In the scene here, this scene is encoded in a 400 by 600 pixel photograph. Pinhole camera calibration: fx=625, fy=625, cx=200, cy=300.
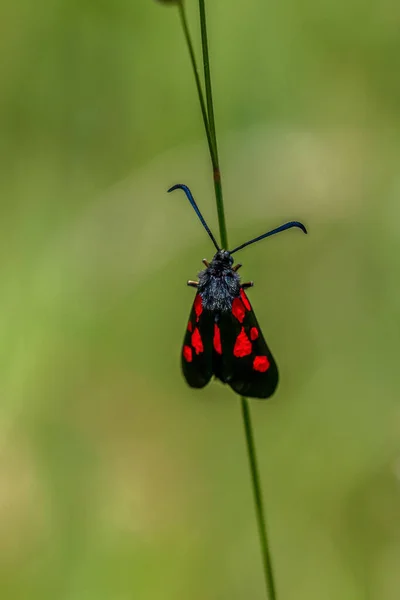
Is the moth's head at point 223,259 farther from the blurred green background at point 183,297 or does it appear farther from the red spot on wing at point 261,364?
the blurred green background at point 183,297

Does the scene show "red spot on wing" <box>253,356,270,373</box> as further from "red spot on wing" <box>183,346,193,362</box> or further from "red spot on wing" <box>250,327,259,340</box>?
"red spot on wing" <box>183,346,193,362</box>

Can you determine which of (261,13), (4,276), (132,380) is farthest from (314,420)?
(261,13)

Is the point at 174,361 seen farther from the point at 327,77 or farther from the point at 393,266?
the point at 327,77

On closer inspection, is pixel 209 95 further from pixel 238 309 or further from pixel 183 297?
pixel 183 297

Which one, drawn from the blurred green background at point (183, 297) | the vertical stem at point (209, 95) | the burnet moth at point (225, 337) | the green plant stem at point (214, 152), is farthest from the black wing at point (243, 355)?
the blurred green background at point (183, 297)

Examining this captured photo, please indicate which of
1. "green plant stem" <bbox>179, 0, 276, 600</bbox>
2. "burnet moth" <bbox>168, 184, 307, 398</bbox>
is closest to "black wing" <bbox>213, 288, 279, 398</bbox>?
"burnet moth" <bbox>168, 184, 307, 398</bbox>

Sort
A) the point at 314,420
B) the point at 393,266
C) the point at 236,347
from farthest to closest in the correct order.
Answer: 1. the point at 393,266
2. the point at 314,420
3. the point at 236,347

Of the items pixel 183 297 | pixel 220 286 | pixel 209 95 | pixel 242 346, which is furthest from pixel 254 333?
pixel 183 297

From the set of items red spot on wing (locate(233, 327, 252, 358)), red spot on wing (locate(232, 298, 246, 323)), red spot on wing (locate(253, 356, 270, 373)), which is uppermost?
red spot on wing (locate(232, 298, 246, 323))
